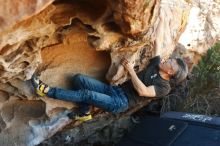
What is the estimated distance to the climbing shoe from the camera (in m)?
3.29

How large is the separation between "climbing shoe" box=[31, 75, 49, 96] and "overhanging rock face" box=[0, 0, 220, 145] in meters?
0.09

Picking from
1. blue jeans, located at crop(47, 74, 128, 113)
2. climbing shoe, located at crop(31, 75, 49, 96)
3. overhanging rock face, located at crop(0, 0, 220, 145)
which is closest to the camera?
overhanging rock face, located at crop(0, 0, 220, 145)

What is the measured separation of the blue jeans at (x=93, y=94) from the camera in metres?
3.43

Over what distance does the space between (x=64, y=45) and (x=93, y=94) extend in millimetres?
435

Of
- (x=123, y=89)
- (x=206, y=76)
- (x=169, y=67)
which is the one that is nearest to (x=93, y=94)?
(x=123, y=89)

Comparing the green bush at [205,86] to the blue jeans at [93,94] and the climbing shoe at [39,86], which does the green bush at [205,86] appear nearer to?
the blue jeans at [93,94]

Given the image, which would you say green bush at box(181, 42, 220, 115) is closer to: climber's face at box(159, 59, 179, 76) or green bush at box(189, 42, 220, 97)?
green bush at box(189, 42, 220, 97)

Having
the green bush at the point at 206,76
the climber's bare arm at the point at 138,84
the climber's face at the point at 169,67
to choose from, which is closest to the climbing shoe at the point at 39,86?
the climber's bare arm at the point at 138,84

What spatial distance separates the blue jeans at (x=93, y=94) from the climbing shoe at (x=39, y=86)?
5 cm

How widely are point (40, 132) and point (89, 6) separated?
4.16ft

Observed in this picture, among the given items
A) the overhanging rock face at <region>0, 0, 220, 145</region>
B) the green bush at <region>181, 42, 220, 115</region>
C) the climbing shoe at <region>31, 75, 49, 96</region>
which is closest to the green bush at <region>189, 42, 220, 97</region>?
the green bush at <region>181, 42, 220, 115</region>

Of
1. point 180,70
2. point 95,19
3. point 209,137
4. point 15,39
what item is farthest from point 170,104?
point 15,39

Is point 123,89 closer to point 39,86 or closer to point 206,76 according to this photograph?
point 39,86

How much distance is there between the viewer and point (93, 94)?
348 cm
